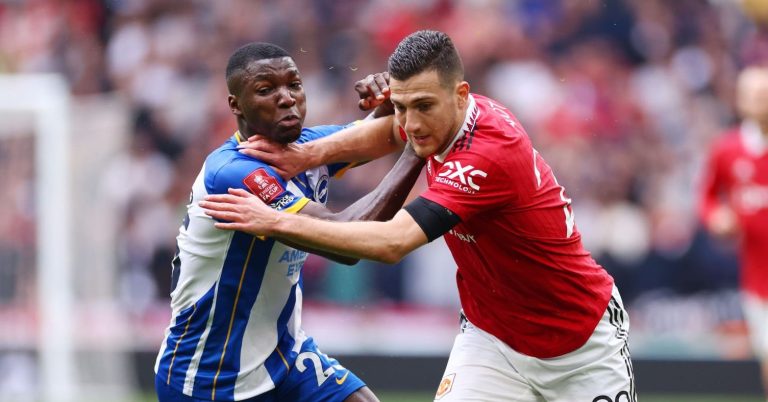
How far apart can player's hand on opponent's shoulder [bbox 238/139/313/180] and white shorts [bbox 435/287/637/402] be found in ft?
4.24

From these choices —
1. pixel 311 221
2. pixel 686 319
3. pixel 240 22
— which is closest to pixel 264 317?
pixel 311 221

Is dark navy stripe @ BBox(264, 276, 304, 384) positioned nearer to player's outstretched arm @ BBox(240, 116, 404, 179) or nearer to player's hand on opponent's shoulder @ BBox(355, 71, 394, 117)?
player's outstretched arm @ BBox(240, 116, 404, 179)

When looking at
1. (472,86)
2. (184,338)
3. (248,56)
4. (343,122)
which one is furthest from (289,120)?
(472,86)

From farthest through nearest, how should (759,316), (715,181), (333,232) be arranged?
1. (715,181)
2. (759,316)
3. (333,232)

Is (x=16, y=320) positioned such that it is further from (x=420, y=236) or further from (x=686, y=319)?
(x=420, y=236)

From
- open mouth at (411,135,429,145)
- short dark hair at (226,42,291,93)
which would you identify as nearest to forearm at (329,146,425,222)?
open mouth at (411,135,429,145)

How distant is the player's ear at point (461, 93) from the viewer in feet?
18.9

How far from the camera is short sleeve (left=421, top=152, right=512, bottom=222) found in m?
5.58

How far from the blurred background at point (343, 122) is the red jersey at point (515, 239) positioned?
6.89 m

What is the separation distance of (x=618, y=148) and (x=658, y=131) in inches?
25.7

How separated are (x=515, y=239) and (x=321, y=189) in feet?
3.65

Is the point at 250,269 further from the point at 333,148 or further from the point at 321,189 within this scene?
the point at 333,148

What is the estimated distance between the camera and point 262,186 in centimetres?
578

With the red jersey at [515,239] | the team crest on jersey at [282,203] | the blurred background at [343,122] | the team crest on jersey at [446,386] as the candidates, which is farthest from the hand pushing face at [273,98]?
the blurred background at [343,122]
